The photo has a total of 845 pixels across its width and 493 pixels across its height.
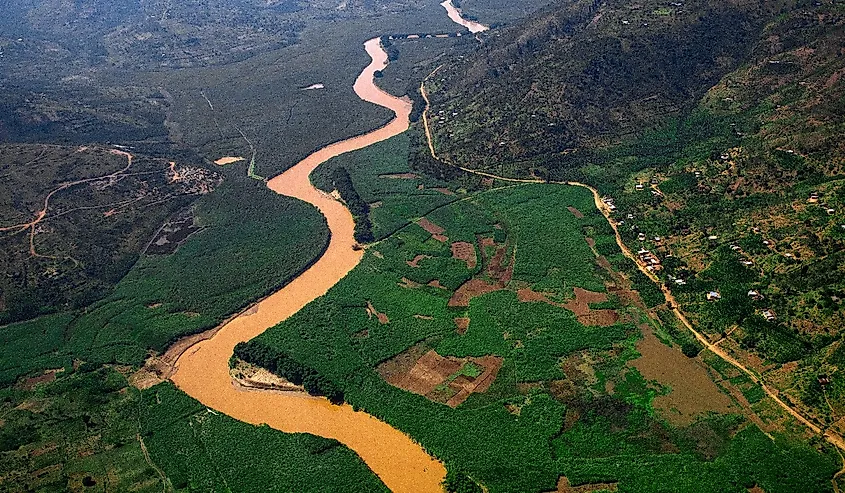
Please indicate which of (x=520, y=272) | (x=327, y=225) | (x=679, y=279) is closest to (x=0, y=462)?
(x=327, y=225)

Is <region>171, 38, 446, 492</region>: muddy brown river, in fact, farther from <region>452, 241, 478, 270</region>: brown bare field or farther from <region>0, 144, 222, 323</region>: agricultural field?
<region>0, 144, 222, 323</region>: agricultural field

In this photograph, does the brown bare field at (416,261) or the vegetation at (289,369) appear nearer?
the vegetation at (289,369)

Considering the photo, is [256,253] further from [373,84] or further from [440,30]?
[440,30]

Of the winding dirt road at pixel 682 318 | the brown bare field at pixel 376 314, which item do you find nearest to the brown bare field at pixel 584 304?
the winding dirt road at pixel 682 318

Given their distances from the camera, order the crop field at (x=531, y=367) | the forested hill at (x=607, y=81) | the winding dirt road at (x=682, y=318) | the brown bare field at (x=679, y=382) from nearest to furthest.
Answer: the crop field at (x=531, y=367)
the winding dirt road at (x=682, y=318)
the brown bare field at (x=679, y=382)
the forested hill at (x=607, y=81)

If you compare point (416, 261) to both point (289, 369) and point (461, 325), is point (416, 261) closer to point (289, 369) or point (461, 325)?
point (461, 325)

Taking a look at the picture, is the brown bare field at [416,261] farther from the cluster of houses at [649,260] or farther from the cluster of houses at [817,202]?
the cluster of houses at [817,202]

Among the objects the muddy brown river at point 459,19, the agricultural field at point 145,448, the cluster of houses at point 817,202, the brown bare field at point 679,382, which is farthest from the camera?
the muddy brown river at point 459,19

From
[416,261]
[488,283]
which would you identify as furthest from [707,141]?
[416,261]
